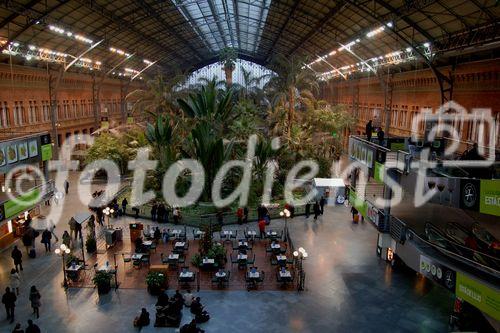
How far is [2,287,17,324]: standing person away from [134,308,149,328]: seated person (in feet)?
12.6

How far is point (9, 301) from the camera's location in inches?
489

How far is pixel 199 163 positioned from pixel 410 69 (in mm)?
18517

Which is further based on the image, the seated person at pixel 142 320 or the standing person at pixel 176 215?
the standing person at pixel 176 215

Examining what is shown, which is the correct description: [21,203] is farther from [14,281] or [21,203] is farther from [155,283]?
[155,283]

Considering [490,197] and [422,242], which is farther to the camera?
[422,242]

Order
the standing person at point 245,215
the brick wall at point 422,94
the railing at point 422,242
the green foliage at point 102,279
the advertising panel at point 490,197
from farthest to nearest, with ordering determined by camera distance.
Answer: the standing person at point 245,215, the brick wall at point 422,94, the green foliage at point 102,279, the advertising panel at point 490,197, the railing at point 422,242

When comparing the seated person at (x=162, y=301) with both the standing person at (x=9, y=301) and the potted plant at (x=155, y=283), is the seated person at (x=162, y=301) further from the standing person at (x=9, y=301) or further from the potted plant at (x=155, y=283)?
the standing person at (x=9, y=301)

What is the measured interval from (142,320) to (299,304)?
505cm

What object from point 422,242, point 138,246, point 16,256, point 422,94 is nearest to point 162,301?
point 138,246

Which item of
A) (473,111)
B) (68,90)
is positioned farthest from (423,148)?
(68,90)

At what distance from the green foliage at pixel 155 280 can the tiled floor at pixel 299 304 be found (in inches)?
17.3

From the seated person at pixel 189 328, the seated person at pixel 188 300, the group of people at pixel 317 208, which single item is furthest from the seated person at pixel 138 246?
the group of people at pixel 317 208

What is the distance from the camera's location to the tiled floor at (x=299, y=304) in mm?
12305

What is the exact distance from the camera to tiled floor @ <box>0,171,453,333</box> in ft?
40.4
